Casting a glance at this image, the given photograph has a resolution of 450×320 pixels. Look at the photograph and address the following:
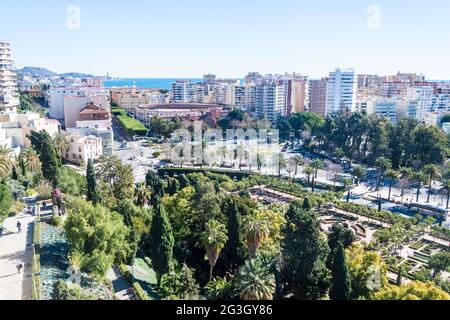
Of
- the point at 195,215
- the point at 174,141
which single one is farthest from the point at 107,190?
the point at 174,141

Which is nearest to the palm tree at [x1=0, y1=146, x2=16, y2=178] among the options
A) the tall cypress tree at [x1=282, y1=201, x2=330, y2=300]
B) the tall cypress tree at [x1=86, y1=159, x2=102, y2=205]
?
the tall cypress tree at [x1=86, y1=159, x2=102, y2=205]

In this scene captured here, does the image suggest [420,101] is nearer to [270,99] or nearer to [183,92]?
[270,99]

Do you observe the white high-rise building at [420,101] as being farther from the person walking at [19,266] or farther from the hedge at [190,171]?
the person walking at [19,266]

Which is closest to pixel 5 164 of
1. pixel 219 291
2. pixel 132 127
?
pixel 219 291

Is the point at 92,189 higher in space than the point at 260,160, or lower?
higher

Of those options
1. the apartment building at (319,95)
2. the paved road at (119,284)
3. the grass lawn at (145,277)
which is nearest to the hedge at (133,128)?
the apartment building at (319,95)

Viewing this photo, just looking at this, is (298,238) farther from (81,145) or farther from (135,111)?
(135,111)
